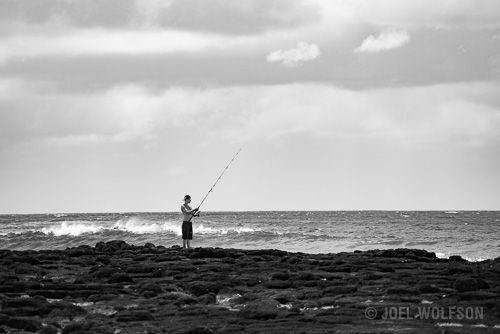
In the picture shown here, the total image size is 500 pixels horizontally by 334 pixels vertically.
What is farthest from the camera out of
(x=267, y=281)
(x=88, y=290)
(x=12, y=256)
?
(x=12, y=256)

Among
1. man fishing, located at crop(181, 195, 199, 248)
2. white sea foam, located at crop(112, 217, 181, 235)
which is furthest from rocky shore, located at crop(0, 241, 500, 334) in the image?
white sea foam, located at crop(112, 217, 181, 235)

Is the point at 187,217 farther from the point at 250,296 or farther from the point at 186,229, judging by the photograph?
the point at 250,296

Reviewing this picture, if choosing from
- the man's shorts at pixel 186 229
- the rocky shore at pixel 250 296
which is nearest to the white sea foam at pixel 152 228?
the man's shorts at pixel 186 229

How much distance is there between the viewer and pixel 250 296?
14516 mm

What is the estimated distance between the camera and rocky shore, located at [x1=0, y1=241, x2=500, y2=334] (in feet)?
38.4

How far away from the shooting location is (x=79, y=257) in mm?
23297

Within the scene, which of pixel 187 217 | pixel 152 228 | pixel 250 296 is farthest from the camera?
pixel 152 228

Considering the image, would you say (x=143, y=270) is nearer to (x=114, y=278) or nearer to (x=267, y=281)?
(x=114, y=278)

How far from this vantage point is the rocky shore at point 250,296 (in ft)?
38.4

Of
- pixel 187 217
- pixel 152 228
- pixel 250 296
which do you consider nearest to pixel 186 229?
pixel 187 217

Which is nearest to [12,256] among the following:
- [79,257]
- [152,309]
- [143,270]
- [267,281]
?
[79,257]

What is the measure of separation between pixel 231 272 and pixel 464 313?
7123 mm

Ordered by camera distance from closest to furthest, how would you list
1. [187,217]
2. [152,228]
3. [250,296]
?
[250,296] < [187,217] < [152,228]

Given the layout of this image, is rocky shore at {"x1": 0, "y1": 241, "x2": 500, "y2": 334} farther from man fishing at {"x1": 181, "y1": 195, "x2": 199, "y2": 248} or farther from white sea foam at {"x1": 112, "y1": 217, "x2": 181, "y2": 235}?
white sea foam at {"x1": 112, "y1": 217, "x2": 181, "y2": 235}
